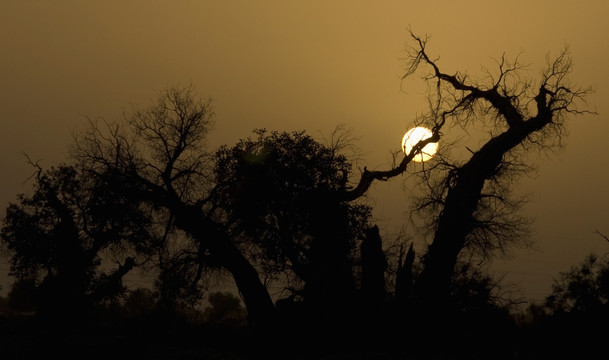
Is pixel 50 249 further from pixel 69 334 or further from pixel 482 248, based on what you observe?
pixel 482 248

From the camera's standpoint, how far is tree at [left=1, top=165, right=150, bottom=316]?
91.6ft

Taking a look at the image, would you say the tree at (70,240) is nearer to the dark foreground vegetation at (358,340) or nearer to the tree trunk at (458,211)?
the dark foreground vegetation at (358,340)

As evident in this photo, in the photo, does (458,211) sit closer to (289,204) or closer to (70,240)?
(289,204)

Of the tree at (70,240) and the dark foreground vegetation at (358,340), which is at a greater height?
the tree at (70,240)

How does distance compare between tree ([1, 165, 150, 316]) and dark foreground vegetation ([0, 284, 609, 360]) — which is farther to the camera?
tree ([1, 165, 150, 316])

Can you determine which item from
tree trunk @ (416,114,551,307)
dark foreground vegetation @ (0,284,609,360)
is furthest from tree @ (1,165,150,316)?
tree trunk @ (416,114,551,307)

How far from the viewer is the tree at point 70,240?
27906mm

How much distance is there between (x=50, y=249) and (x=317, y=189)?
14.1 metres

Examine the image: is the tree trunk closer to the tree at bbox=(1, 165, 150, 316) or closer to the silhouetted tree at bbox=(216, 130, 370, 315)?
the silhouetted tree at bbox=(216, 130, 370, 315)

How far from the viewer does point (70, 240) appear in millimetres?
28453

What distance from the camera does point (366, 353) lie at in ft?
63.2

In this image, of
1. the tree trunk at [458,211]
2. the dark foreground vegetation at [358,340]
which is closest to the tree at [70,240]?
the dark foreground vegetation at [358,340]

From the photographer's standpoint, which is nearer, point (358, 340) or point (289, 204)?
point (358, 340)

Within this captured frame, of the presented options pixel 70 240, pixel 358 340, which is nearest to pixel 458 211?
pixel 358 340
